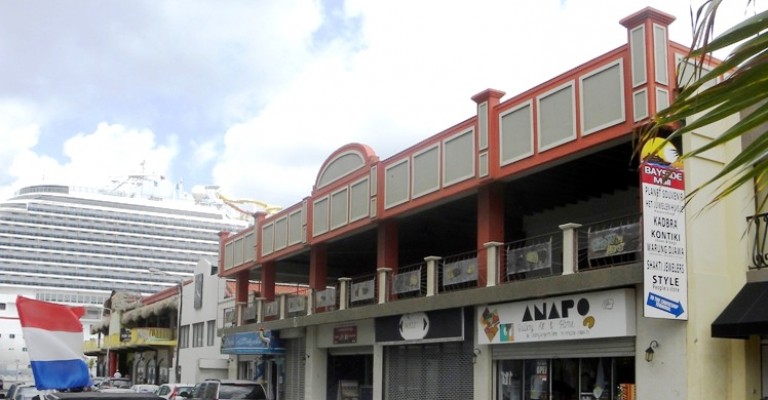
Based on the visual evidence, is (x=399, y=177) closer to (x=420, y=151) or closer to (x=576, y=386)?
(x=420, y=151)

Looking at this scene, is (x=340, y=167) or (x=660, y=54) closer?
(x=660, y=54)

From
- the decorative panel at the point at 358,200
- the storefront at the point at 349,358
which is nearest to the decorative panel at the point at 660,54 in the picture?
the decorative panel at the point at 358,200

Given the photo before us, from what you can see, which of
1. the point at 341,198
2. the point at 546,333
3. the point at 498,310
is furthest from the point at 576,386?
the point at 341,198

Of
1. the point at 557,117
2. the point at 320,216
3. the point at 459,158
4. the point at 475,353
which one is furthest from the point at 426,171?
the point at 320,216

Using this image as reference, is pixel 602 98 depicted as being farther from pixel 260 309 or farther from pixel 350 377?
pixel 260 309

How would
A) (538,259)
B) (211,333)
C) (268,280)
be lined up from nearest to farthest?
(538,259)
(268,280)
(211,333)

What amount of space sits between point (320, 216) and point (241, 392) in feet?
23.1

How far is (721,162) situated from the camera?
54.0 feet

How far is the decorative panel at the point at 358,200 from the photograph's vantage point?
Result: 2664cm

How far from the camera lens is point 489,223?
20969 mm

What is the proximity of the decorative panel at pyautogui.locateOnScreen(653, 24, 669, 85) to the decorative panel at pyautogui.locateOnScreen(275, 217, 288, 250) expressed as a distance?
18627 millimetres

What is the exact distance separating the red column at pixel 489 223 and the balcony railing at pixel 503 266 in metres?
0.05

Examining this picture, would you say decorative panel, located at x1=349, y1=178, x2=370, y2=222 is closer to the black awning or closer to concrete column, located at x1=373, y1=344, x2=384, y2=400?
concrete column, located at x1=373, y1=344, x2=384, y2=400

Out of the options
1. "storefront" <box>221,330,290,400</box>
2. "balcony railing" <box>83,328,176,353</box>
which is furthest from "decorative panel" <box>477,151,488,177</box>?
"balcony railing" <box>83,328,176,353</box>
